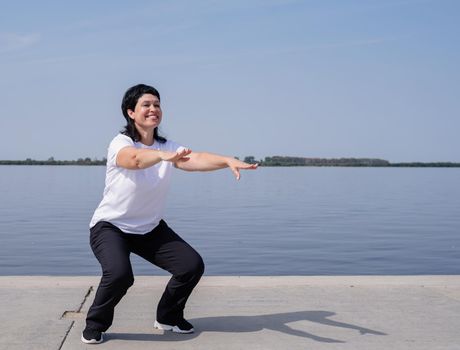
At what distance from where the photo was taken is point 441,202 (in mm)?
38906

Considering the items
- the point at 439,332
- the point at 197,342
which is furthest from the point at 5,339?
the point at 439,332

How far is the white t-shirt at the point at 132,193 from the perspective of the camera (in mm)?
5340

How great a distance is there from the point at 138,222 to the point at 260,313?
1296 mm

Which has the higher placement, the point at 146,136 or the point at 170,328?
the point at 146,136

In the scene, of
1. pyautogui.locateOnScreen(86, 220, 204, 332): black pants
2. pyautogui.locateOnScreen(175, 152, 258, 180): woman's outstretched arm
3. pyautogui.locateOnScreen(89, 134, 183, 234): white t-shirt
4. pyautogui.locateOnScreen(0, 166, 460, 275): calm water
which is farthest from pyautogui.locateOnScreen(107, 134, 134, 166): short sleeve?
pyautogui.locateOnScreen(0, 166, 460, 275): calm water

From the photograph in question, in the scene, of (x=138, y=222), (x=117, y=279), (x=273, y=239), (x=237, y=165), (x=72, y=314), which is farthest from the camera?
(x=273, y=239)

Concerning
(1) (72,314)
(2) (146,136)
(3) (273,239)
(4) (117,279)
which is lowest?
(3) (273,239)

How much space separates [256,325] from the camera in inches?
226

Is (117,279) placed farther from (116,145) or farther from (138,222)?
(116,145)

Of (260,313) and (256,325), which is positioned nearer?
(256,325)

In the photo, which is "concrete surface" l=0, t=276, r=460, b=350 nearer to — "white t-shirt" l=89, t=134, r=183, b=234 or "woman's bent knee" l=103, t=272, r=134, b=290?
"woman's bent knee" l=103, t=272, r=134, b=290

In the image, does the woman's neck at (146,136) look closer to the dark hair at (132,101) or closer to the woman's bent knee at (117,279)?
the dark hair at (132,101)

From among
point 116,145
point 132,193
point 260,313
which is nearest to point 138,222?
point 132,193

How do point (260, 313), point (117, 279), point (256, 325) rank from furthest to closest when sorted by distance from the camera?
point (260, 313) < point (256, 325) < point (117, 279)
